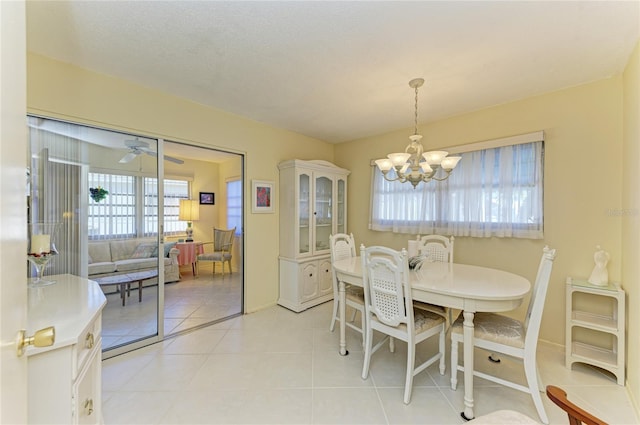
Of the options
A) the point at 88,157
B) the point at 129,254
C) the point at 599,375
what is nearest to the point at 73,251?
the point at 129,254

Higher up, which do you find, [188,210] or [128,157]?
[128,157]

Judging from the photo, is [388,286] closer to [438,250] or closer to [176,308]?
[438,250]

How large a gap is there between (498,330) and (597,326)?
96 cm

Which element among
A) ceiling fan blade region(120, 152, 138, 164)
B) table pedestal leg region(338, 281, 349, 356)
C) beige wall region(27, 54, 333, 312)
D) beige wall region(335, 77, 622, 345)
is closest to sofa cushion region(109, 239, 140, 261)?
ceiling fan blade region(120, 152, 138, 164)

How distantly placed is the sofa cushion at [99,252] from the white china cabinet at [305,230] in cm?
189

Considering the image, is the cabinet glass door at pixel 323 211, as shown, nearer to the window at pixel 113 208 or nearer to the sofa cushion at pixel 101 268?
the window at pixel 113 208

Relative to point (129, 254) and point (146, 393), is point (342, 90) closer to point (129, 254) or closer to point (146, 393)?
point (129, 254)

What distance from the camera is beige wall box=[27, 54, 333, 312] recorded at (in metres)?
2.04

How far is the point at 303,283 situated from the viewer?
352 centimetres

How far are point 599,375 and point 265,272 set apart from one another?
10.9ft

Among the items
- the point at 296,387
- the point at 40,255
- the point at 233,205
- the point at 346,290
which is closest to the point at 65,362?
the point at 40,255

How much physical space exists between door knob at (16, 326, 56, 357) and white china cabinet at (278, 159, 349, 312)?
2808 millimetres

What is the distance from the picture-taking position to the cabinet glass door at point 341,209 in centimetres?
416

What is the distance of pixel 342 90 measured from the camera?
2.50 m
